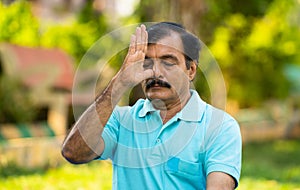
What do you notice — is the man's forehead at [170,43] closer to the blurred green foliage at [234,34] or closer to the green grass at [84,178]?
the green grass at [84,178]

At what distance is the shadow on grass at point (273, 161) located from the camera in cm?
943

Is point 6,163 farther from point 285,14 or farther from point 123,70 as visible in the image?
point 285,14

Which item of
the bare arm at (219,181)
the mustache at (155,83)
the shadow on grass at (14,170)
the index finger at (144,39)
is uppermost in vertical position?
the index finger at (144,39)

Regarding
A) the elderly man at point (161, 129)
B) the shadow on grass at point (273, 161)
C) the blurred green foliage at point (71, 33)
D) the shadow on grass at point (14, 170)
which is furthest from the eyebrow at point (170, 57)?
the blurred green foliage at point (71, 33)

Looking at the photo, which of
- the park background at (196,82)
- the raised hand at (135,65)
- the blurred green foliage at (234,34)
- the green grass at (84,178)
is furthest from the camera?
the blurred green foliage at (234,34)

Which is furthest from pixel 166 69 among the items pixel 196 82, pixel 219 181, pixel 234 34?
pixel 234 34

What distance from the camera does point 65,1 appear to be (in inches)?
1070

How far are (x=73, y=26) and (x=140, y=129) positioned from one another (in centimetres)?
1861

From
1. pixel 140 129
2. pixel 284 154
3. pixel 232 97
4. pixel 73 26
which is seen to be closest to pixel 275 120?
pixel 232 97

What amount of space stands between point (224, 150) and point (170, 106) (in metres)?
0.30

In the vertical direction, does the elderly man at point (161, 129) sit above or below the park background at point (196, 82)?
below

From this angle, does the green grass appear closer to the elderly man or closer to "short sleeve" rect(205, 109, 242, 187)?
the elderly man

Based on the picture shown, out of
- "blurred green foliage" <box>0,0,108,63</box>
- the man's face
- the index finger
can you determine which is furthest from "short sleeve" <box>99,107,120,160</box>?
"blurred green foliage" <box>0,0,108,63</box>

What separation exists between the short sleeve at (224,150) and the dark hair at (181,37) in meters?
0.29
